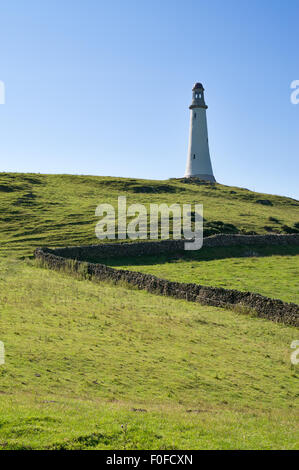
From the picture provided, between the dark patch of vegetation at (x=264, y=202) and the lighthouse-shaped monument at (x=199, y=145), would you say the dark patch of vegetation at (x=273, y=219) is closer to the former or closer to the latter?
the dark patch of vegetation at (x=264, y=202)

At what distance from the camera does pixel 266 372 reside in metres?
18.1

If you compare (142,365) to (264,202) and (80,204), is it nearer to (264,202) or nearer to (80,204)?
(80,204)

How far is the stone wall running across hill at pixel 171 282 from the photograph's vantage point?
25906 millimetres

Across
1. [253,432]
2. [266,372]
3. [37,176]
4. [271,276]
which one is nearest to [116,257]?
[271,276]

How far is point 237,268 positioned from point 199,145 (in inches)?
2799

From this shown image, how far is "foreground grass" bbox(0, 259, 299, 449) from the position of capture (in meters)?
10.9

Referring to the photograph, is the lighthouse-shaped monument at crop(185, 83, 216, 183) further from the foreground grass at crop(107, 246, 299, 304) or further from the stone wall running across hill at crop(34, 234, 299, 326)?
the foreground grass at crop(107, 246, 299, 304)

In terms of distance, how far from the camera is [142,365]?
17.5 metres

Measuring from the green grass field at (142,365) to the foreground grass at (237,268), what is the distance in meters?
0.15

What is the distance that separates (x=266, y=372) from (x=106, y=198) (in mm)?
58334

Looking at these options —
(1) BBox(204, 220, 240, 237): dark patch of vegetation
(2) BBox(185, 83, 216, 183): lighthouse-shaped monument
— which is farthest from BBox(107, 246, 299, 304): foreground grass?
(2) BBox(185, 83, 216, 183): lighthouse-shaped monument

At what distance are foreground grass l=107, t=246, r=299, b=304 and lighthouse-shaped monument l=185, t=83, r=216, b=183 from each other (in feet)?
196

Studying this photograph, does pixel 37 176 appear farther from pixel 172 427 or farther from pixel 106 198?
pixel 172 427

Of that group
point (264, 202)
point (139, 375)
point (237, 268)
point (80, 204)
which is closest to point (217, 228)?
point (237, 268)
